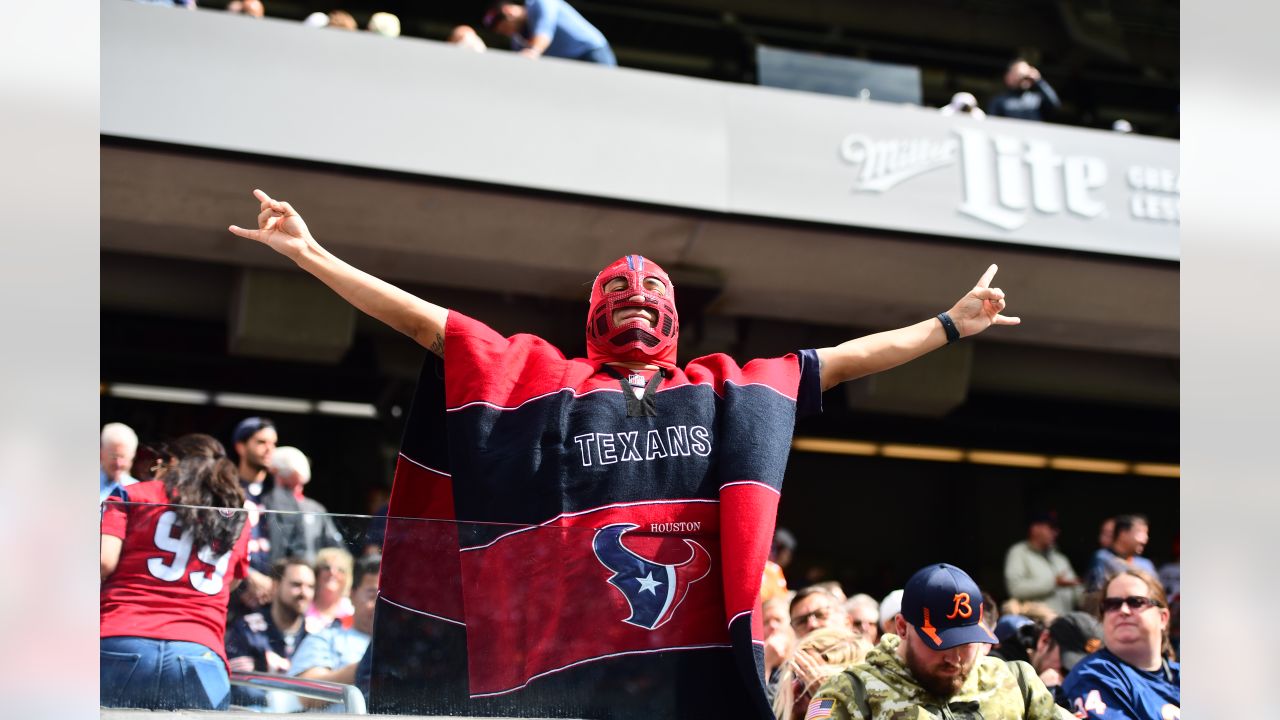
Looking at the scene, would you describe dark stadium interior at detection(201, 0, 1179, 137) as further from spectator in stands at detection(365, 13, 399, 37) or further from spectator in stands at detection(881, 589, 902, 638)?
spectator in stands at detection(881, 589, 902, 638)

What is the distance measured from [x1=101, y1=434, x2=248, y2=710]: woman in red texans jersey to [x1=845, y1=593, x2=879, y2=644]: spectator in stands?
3.02m

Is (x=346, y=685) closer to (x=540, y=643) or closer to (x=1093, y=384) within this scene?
(x=540, y=643)

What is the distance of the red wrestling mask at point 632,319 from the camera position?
4.74 meters

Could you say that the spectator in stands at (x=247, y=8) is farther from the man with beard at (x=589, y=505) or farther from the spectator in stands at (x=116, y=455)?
the man with beard at (x=589, y=505)

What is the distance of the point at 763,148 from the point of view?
10.7m

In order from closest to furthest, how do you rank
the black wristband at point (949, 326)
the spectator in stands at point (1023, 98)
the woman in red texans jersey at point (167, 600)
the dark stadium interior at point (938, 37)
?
the woman in red texans jersey at point (167, 600) < the black wristband at point (949, 326) < the spectator in stands at point (1023, 98) < the dark stadium interior at point (938, 37)

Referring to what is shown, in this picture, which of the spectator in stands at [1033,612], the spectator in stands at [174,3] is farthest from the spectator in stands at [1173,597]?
the spectator in stands at [174,3]

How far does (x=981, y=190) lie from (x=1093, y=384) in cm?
388

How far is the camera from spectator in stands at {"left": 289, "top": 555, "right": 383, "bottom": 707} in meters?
4.10

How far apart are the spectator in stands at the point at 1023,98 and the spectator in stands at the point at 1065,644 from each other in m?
6.04

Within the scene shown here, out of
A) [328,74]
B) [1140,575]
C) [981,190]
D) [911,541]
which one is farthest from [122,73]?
[911,541]

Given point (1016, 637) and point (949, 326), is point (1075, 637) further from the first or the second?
point (949, 326)

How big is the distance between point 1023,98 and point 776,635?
274 inches

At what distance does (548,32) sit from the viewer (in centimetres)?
1028
